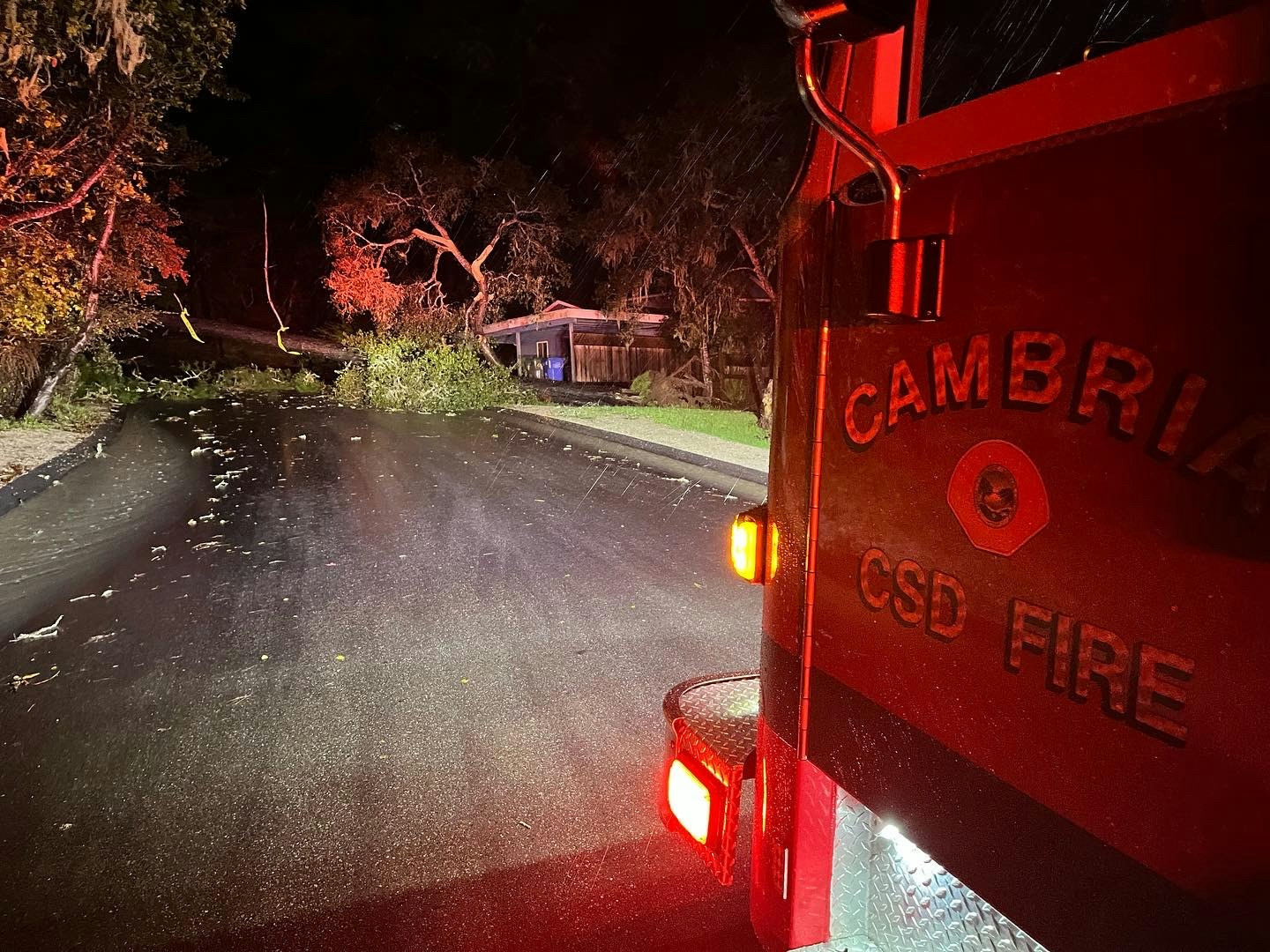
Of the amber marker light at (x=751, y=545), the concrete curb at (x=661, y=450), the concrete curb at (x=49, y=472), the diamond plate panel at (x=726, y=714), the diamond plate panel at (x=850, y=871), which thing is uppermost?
the amber marker light at (x=751, y=545)

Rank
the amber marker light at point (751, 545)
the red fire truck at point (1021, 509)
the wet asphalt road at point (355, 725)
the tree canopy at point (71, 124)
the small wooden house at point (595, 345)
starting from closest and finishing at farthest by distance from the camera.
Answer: the red fire truck at point (1021, 509)
the amber marker light at point (751, 545)
the wet asphalt road at point (355, 725)
the tree canopy at point (71, 124)
the small wooden house at point (595, 345)

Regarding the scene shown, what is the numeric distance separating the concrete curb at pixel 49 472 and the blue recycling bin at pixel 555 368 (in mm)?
21587

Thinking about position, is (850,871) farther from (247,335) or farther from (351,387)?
(247,335)

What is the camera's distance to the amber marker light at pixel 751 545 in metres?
2.13

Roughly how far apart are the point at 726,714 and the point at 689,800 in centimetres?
29

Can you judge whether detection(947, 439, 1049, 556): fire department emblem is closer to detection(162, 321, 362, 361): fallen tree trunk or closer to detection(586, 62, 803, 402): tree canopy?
detection(586, 62, 803, 402): tree canopy

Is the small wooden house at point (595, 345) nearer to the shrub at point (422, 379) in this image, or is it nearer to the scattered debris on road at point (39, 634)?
the shrub at point (422, 379)

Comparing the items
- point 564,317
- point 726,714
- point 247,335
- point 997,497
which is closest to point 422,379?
point 564,317

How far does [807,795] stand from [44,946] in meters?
2.57

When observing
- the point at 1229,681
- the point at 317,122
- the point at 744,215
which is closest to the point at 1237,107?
the point at 1229,681

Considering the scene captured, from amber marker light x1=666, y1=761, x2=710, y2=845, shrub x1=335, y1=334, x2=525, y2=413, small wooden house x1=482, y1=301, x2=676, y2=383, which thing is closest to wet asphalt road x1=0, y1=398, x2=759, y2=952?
amber marker light x1=666, y1=761, x2=710, y2=845

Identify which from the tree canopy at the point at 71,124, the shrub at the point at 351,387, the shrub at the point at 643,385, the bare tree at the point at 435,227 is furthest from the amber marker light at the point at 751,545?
the bare tree at the point at 435,227

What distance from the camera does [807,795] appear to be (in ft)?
6.51

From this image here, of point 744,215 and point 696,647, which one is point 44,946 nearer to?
point 696,647
